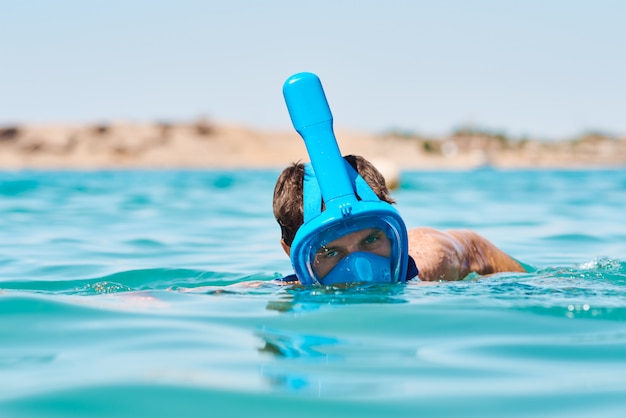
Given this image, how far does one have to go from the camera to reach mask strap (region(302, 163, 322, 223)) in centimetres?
398

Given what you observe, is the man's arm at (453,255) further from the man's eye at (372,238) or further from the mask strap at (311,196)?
the mask strap at (311,196)

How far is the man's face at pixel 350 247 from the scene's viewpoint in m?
4.02

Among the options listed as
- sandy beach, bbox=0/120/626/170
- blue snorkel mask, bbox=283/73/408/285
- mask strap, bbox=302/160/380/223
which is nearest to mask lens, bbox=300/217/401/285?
blue snorkel mask, bbox=283/73/408/285

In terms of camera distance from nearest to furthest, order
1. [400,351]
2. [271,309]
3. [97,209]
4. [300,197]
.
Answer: [400,351], [271,309], [300,197], [97,209]

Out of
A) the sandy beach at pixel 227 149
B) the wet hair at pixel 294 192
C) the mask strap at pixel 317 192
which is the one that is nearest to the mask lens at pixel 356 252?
the mask strap at pixel 317 192

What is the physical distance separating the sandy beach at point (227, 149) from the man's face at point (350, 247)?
65.7 m

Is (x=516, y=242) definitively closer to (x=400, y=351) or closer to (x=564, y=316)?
(x=564, y=316)

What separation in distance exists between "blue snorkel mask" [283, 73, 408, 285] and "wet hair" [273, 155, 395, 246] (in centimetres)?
7

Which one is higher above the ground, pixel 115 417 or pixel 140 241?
pixel 140 241

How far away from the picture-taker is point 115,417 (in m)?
2.33

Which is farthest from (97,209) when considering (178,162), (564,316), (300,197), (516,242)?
(178,162)

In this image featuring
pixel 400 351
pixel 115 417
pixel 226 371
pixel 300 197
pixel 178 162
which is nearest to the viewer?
pixel 115 417

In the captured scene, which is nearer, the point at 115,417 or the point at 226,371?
the point at 115,417

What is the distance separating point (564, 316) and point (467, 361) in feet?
2.79
